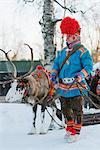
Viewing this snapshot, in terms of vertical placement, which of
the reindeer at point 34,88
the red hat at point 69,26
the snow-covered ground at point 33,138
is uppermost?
the red hat at point 69,26

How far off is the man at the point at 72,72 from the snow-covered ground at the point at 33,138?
22 centimetres

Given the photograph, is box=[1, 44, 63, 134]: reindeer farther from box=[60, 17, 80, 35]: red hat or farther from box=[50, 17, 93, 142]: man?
box=[60, 17, 80, 35]: red hat

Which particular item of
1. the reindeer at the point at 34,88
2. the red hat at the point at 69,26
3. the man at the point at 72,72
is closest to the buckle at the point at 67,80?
the man at the point at 72,72

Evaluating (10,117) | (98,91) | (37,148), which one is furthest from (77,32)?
(98,91)

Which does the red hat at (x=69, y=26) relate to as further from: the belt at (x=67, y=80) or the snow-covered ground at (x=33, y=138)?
the snow-covered ground at (x=33, y=138)

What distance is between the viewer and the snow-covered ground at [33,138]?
5.14m

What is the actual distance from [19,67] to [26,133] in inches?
791

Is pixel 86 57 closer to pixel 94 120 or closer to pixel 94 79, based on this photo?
pixel 94 120

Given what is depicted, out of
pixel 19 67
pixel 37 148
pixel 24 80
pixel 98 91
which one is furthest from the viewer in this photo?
pixel 19 67

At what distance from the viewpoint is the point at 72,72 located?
539 cm

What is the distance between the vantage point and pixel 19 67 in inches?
1037

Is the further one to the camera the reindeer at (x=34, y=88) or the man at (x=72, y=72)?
the reindeer at (x=34, y=88)

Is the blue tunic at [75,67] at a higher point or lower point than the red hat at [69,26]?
lower

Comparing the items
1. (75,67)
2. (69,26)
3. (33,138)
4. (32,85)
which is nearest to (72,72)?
(75,67)
